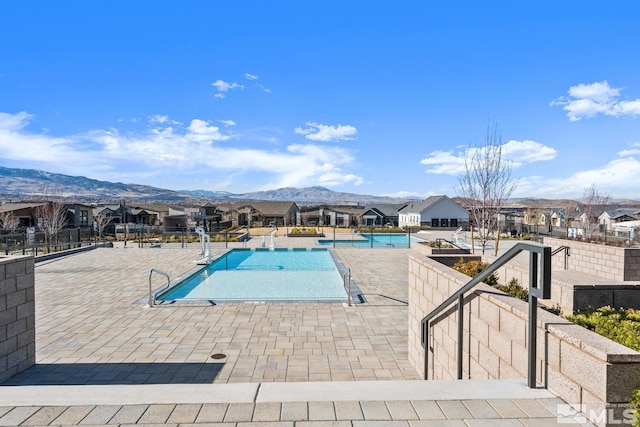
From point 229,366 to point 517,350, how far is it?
12.4ft

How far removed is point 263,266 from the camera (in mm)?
16703

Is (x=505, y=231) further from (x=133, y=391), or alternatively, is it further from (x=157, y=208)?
(x=157, y=208)

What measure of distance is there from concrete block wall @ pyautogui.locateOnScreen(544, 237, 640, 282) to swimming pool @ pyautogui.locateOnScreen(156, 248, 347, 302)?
6.23 m

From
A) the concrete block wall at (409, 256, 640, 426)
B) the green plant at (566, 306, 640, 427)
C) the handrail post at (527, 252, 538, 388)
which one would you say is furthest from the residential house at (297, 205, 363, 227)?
the handrail post at (527, 252, 538, 388)

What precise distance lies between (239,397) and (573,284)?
181 inches

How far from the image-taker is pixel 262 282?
12.8 meters

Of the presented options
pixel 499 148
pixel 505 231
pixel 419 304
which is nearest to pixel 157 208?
pixel 505 231

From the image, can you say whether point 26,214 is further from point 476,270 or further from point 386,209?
point 386,209

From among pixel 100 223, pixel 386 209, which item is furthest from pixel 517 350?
pixel 386 209

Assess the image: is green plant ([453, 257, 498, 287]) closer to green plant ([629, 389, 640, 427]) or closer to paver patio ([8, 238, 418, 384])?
paver patio ([8, 238, 418, 384])

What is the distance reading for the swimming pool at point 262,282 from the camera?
10.4 metres

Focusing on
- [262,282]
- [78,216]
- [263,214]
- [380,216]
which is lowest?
[262,282]

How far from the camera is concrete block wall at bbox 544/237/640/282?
862 centimetres

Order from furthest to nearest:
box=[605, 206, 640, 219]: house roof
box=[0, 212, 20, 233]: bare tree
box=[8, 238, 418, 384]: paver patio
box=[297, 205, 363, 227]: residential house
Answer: box=[297, 205, 363, 227]: residential house
box=[605, 206, 640, 219]: house roof
box=[0, 212, 20, 233]: bare tree
box=[8, 238, 418, 384]: paver patio
